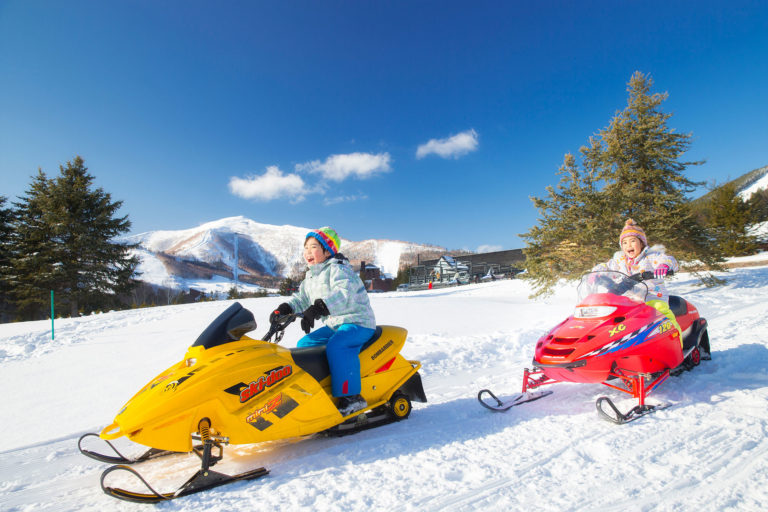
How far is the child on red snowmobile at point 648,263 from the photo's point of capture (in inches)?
151

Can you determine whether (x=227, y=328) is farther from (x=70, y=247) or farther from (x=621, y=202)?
(x=70, y=247)

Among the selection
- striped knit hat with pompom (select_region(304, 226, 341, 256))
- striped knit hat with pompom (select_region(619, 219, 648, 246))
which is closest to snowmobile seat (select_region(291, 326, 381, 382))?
striped knit hat with pompom (select_region(304, 226, 341, 256))

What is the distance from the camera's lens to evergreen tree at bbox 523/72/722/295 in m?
12.1

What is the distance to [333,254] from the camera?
347 centimetres

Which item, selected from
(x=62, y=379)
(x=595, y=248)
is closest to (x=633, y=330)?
(x=62, y=379)

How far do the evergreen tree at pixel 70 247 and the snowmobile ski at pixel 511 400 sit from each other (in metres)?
24.5

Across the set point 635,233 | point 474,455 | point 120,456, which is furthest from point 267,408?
point 635,233

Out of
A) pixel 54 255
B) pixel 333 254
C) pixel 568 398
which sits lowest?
pixel 568 398

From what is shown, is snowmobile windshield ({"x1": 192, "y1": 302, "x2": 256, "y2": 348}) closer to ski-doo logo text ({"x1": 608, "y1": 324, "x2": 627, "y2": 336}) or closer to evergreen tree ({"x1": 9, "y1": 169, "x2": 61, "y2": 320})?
ski-doo logo text ({"x1": 608, "y1": 324, "x2": 627, "y2": 336})

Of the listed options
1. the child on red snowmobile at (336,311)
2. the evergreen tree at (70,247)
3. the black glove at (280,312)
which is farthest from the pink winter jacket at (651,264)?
the evergreen tree at (70,247)

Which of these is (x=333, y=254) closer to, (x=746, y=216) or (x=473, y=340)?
(x=473, y=340)

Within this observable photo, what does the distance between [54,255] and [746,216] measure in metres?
45.6

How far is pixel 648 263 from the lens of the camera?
4230mm

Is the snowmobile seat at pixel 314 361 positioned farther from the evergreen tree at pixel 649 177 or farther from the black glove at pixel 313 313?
the evergreen tree at pixel 649 177
